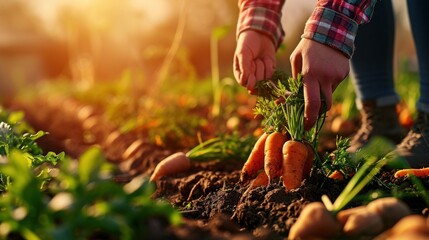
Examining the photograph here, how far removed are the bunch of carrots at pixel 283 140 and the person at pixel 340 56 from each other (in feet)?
0.25

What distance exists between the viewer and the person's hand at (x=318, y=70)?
1961 millimetres

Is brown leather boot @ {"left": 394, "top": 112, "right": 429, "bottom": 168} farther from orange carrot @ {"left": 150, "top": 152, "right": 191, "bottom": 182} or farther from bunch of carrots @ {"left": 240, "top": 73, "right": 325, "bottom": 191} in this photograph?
orange carrot @ {"left": 150, "top": 152, "right": 191, "bottom": 182}

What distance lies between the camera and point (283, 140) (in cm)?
229

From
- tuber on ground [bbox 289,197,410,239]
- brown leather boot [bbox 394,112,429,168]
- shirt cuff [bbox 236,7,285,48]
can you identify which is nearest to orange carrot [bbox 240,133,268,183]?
shirt cuff [bbox 236,7,285,48]

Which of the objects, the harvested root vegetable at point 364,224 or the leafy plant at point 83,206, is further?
the harvested root vegetable at point 364,224

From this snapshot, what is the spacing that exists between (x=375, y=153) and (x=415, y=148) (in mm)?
678

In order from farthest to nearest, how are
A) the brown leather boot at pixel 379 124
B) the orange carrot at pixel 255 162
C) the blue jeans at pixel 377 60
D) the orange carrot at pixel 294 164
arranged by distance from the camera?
the brown leather boot at pixel 379 124, the blue jeans at pixel 377 60, the orange carrot at pixel 255 162, the orange carrot at pixel 294 164

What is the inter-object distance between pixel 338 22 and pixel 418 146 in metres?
0.99

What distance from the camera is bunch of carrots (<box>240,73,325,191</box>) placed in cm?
210

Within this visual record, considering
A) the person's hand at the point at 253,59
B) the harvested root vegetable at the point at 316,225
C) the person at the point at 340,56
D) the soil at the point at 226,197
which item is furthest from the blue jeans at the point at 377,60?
the harvested root vegetable at the point at 316,225

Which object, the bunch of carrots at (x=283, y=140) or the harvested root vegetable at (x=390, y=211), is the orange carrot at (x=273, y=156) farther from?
the harvested root vegetable at (x=390, y=211)

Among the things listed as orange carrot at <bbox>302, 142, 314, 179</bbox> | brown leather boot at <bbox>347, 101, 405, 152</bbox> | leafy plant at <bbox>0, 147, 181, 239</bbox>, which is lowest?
brown leather boot at <bbox>347, 101, 405, 152</bbox>

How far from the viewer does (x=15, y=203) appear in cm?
166

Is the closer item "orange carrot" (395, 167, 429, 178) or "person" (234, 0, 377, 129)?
"person" (234, 0, 377, 129)
